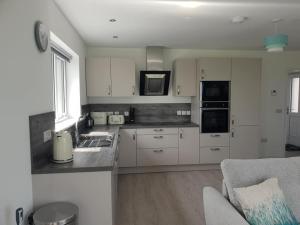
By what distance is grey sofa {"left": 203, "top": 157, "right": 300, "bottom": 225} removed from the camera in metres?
1.68

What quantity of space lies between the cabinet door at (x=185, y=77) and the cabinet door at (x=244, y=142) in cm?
110

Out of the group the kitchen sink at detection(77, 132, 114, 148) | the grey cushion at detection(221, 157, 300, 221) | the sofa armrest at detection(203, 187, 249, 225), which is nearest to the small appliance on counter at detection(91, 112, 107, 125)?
the kitchen sink at detection(77, 132, 114, 148)

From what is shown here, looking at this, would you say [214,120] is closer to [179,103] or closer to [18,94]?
[179,103]

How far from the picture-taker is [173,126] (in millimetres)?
4160

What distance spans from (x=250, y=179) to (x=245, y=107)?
9.31 feet

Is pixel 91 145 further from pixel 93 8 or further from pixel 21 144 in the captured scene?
pixel 93 8

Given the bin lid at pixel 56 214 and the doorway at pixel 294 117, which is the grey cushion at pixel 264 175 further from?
the doorway at pixel 294 117

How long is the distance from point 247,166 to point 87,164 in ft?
4.05

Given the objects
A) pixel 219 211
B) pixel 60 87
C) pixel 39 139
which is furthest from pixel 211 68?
pixel 39 139

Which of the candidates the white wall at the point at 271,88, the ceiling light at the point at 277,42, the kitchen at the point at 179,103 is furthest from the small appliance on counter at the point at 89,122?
the ceiling light at the point at 277,42

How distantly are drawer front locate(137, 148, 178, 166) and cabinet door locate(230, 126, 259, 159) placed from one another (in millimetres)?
1097

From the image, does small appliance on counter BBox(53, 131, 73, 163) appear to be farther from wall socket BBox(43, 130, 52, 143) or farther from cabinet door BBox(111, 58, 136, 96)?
cabinet door BBox(111, 58, 136, 96)

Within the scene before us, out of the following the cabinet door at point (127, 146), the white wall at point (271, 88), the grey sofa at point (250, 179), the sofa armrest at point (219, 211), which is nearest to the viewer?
the sofa armrest at point (219, 211)

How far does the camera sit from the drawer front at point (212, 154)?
4250 millimetres
